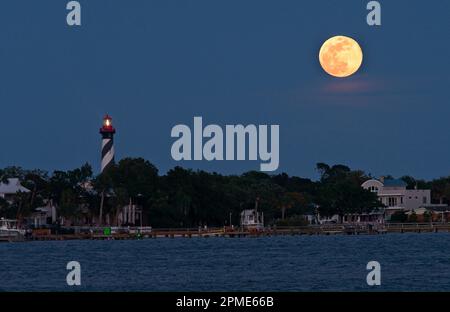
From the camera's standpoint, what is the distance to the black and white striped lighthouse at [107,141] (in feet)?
537

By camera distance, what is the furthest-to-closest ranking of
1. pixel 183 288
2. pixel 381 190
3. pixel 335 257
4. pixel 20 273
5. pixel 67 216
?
pixel 381 190
pixel 67 216
pixel 335 257
pixel 20 273
pixel 183 288

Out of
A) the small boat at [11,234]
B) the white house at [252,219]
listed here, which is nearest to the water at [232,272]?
the small boat at [11,234]

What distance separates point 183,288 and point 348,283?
8127 millimetres

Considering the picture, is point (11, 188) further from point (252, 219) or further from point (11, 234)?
→ point (252, 219)

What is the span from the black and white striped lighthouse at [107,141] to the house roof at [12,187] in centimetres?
1197

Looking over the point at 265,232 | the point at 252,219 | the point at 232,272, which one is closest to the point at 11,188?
the point at 265,232

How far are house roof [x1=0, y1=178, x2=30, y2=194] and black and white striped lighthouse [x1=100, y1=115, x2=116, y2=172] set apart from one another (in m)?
12.0

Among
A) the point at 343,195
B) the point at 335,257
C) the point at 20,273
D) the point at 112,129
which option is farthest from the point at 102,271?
the point at 343,195

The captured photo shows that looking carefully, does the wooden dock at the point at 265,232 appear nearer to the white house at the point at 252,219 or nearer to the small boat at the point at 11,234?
the small boat at the point at 11,234

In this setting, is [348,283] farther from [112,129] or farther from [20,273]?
[112,129]

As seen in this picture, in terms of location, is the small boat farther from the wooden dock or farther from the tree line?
the tree line

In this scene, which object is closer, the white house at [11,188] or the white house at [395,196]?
the white house at [11,188]

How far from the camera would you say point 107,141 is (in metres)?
164
